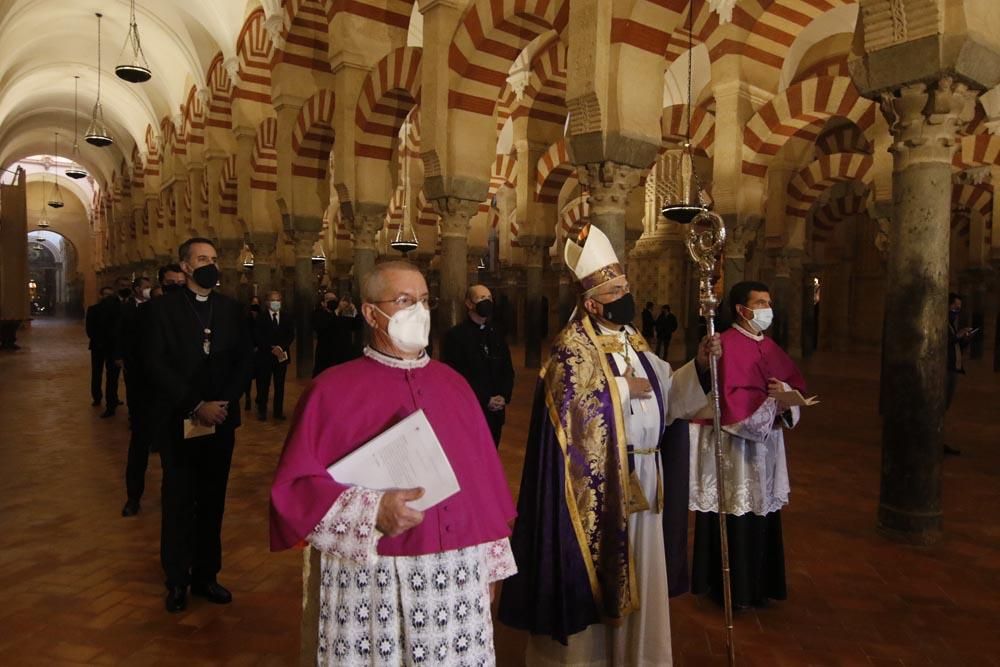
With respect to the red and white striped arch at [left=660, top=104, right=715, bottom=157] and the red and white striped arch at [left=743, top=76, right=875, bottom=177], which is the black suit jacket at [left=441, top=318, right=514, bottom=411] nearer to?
the red and white striped arch at [left=743, top=76, right=875, bottom=177]

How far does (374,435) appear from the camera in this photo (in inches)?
62.8

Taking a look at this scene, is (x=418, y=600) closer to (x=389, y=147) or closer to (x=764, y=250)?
(x=389, y=147)

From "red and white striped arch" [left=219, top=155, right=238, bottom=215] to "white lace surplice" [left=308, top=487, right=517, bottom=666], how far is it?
52.0 feet

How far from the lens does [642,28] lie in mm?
6391

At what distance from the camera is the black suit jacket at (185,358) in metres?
2.98

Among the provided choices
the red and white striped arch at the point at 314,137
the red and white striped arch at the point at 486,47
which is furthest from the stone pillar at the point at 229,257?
the red and white striped arch at the point at 486,47

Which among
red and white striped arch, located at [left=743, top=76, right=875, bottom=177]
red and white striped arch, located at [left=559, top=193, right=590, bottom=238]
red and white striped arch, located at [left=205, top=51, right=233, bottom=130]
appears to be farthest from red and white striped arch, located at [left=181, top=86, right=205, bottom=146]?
red and white striped arch, located at [left=743, top=76, right=875, bottom=177]

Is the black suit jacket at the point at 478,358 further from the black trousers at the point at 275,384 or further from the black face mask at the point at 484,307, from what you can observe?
the black trousers at the point at 275,384

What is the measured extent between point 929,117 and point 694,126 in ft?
31.1

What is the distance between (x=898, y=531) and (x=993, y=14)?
119 inches

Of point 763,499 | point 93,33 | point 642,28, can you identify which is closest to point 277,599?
point 763,499

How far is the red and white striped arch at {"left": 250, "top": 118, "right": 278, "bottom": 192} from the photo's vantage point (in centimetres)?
1346

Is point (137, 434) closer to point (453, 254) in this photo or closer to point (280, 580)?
point (280, 580)

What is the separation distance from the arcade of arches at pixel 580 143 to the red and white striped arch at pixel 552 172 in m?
0.05
